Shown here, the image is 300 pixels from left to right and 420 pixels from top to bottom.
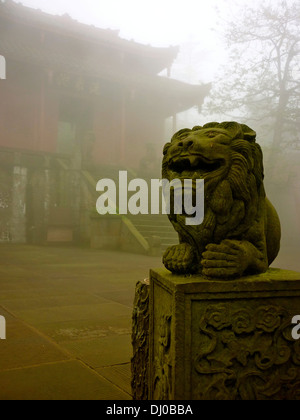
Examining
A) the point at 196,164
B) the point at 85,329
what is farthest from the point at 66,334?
the point at 196,164

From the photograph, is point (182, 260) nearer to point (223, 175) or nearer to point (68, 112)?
point (223, 175)

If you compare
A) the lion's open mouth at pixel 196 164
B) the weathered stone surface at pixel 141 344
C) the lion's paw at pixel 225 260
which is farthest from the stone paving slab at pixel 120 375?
the lion's open mouth at pixel 196 164

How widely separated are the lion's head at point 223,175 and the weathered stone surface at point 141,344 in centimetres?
37

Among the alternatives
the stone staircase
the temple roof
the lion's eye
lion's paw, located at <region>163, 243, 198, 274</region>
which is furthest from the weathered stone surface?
the temple roof

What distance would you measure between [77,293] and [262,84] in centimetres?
1200

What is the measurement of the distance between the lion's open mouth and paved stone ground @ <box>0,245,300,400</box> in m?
1.08

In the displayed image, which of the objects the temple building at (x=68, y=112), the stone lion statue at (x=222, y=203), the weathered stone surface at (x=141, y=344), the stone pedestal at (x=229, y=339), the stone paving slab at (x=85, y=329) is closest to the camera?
the stone pedestal at (x=229, y=339)

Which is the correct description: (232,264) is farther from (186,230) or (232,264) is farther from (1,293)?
(1,293)

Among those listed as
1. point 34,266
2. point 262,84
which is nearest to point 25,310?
point 34,266

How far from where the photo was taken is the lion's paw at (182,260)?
159 cm

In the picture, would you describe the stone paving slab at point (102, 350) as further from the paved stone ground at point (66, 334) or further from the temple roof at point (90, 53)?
the temple roof at point (90, 53)

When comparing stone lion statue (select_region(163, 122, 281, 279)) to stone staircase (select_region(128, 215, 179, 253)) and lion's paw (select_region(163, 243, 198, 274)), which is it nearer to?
lion's paw (select_region(163, 243, 198, 274))

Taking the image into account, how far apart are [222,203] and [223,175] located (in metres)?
0.11
